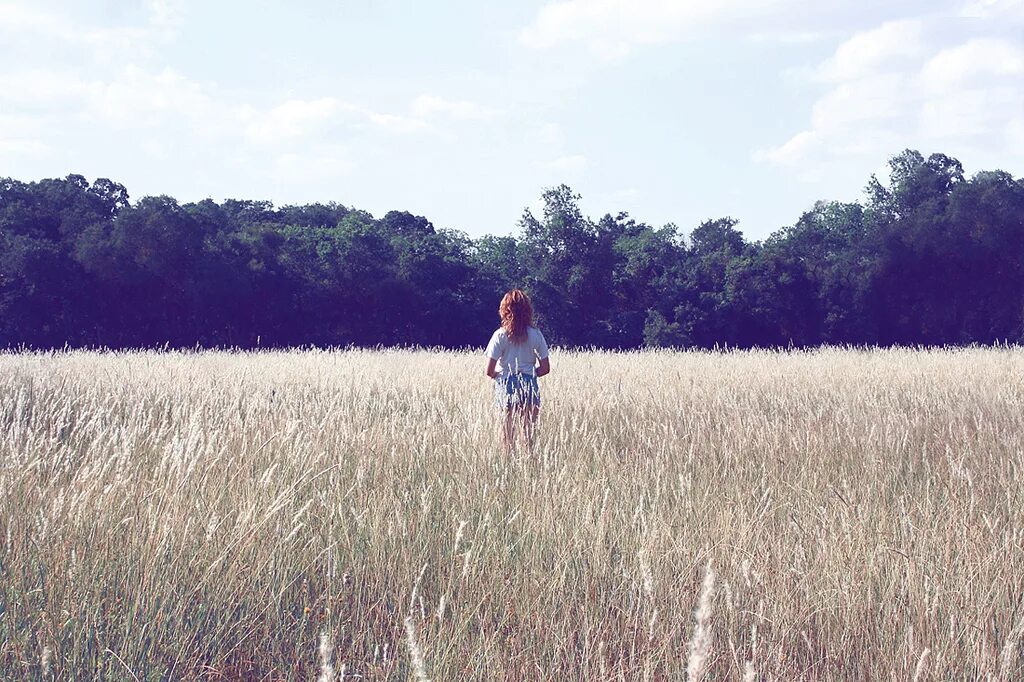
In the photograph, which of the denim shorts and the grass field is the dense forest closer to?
the denim shorts

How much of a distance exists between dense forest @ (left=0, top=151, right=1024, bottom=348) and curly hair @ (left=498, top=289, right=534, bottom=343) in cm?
3111

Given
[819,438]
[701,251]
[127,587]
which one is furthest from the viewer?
[701,251]

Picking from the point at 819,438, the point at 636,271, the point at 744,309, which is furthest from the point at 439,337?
the point at 819,438

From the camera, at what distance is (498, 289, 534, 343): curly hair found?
596 cm

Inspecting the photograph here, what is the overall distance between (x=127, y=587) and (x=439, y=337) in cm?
3717

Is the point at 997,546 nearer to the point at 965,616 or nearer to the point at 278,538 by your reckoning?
the point at 965,616

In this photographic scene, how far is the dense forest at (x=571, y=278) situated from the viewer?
34812mm

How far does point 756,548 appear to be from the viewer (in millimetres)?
3168

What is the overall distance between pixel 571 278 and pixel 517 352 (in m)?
34.5

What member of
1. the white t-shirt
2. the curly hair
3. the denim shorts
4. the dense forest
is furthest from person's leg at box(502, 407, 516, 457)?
the dense forest

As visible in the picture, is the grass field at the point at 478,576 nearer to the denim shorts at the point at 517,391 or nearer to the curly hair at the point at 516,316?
the denim shorts at the point at 517,391

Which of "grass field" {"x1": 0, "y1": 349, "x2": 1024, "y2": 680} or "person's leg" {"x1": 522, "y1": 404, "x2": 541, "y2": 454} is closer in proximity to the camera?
"grass field" {"x1": 0, "y1": 349, "x2": 1024, "y2": 680}

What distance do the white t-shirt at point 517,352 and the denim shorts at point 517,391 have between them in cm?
5

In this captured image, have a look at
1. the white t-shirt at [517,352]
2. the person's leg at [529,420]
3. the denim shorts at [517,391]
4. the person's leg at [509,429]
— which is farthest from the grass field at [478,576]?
the white t-shirt at [517,352]
